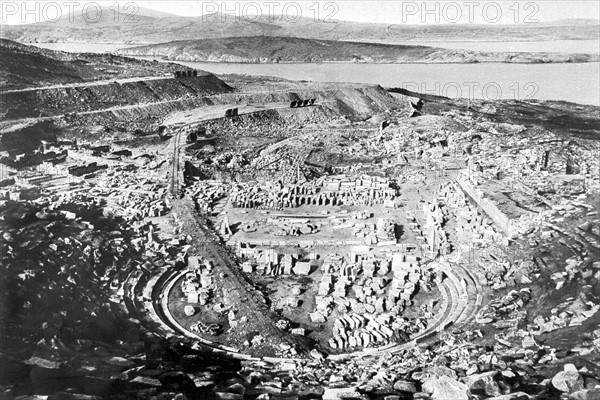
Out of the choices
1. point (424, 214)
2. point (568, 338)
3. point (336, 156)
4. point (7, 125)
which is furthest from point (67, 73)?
point (568, 338)

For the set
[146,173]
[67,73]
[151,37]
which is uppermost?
[151,37]

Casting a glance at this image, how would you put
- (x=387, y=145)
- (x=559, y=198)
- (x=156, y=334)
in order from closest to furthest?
(x=156, y=334) → (x=559, y=198) → (x=387, y=145)

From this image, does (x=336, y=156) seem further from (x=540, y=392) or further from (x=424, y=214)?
(x=540, y=392)

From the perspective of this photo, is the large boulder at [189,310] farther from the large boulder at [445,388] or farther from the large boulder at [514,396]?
the large boulder at [514,396]

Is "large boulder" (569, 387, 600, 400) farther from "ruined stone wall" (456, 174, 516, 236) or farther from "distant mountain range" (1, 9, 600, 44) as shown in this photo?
"distant mountain range" (1, 9, 600, 44)

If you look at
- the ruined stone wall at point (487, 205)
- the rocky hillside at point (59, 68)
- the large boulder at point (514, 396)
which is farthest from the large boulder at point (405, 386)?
the rocky hillside at point (59, 68)

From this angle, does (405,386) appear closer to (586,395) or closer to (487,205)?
(586,395)

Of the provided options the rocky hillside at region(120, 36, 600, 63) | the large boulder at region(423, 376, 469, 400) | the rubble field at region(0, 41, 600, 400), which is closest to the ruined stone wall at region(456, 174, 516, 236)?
the rubble field at region(0, 41, 600, 400)
